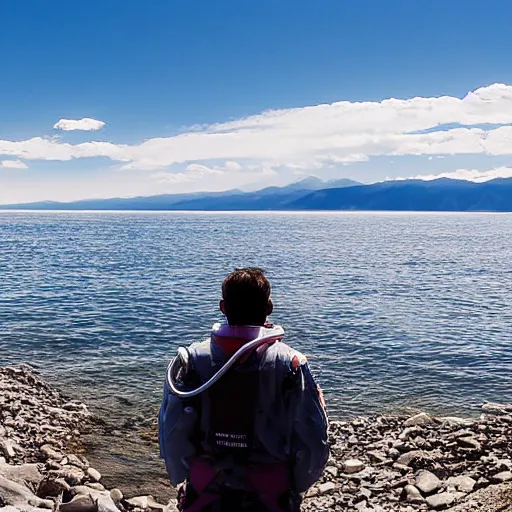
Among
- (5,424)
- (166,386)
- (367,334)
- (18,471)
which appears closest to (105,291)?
(367,334)

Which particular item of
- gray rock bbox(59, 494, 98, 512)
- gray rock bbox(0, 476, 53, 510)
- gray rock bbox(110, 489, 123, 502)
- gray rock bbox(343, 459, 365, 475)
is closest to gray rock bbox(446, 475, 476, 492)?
gray rock bbox(343, 459, 365, 475)

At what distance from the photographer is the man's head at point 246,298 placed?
4.28m

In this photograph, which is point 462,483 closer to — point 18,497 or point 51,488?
point 51,488

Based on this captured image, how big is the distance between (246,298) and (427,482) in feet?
24.1

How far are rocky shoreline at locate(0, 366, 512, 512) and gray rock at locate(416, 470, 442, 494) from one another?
0.07 ft

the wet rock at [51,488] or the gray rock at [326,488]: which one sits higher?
the wet rock at [51,488]

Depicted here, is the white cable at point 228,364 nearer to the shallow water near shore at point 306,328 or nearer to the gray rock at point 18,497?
the gray rock at point 18,497

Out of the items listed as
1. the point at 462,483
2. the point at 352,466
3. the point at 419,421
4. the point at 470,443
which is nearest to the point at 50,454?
the point at 352,466

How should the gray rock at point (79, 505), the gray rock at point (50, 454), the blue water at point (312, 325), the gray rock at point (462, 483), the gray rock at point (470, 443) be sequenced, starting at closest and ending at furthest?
1. the gray rock at point (79, 505)
2. the gray rock at point (462, 483)
3. the gray rock at point (50, 454)
4. the gray rock at point (470, 443)
5. the blue water at point (312, 325)

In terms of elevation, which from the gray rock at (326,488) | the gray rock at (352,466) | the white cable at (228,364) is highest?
the white cable at (228,364)

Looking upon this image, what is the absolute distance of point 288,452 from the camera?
4.29 m

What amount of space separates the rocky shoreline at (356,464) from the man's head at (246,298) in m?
4.58

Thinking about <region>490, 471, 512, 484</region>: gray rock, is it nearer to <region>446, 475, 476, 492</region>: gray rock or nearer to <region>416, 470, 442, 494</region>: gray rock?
<region>446, 475, 476, 492</region>: gray rock

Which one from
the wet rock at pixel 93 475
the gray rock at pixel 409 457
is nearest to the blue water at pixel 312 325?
the gray rock at pixel 409 457
